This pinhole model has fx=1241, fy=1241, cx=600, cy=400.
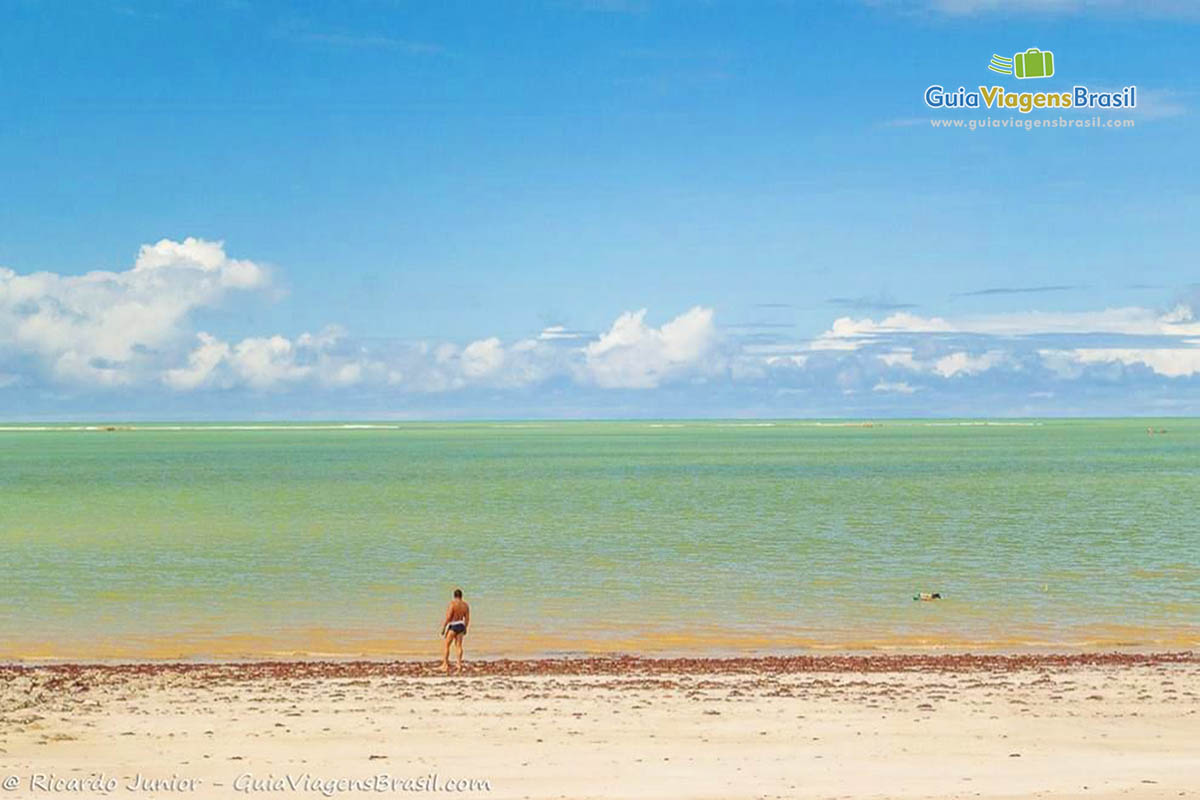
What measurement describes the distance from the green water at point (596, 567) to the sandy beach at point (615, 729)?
4.65 meters

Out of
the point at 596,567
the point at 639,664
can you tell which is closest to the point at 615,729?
the point at 639,664

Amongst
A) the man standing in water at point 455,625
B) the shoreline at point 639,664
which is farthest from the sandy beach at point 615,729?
the man standing in water at point 455,625

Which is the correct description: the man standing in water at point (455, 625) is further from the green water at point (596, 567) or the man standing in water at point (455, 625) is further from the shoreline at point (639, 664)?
the green water at point (596, 567)

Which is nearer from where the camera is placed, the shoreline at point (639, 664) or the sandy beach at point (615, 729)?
the sandy beach at point (615, 729)

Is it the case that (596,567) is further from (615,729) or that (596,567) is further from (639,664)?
(615,729)

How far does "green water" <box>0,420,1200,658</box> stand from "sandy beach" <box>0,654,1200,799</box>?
15.3 feet

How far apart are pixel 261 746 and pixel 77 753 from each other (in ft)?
7.61

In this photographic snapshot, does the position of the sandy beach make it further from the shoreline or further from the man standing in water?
the man standing in water

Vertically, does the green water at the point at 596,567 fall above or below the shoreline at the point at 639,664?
above

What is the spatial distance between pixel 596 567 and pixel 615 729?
78.5 feet

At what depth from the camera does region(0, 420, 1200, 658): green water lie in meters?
29.2

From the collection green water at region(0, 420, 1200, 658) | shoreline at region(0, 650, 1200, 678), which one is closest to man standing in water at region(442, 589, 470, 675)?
shoreline at region(0, 650, 1200, 678)

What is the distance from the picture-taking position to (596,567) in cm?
4156

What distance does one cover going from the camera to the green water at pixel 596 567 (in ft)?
95.7
